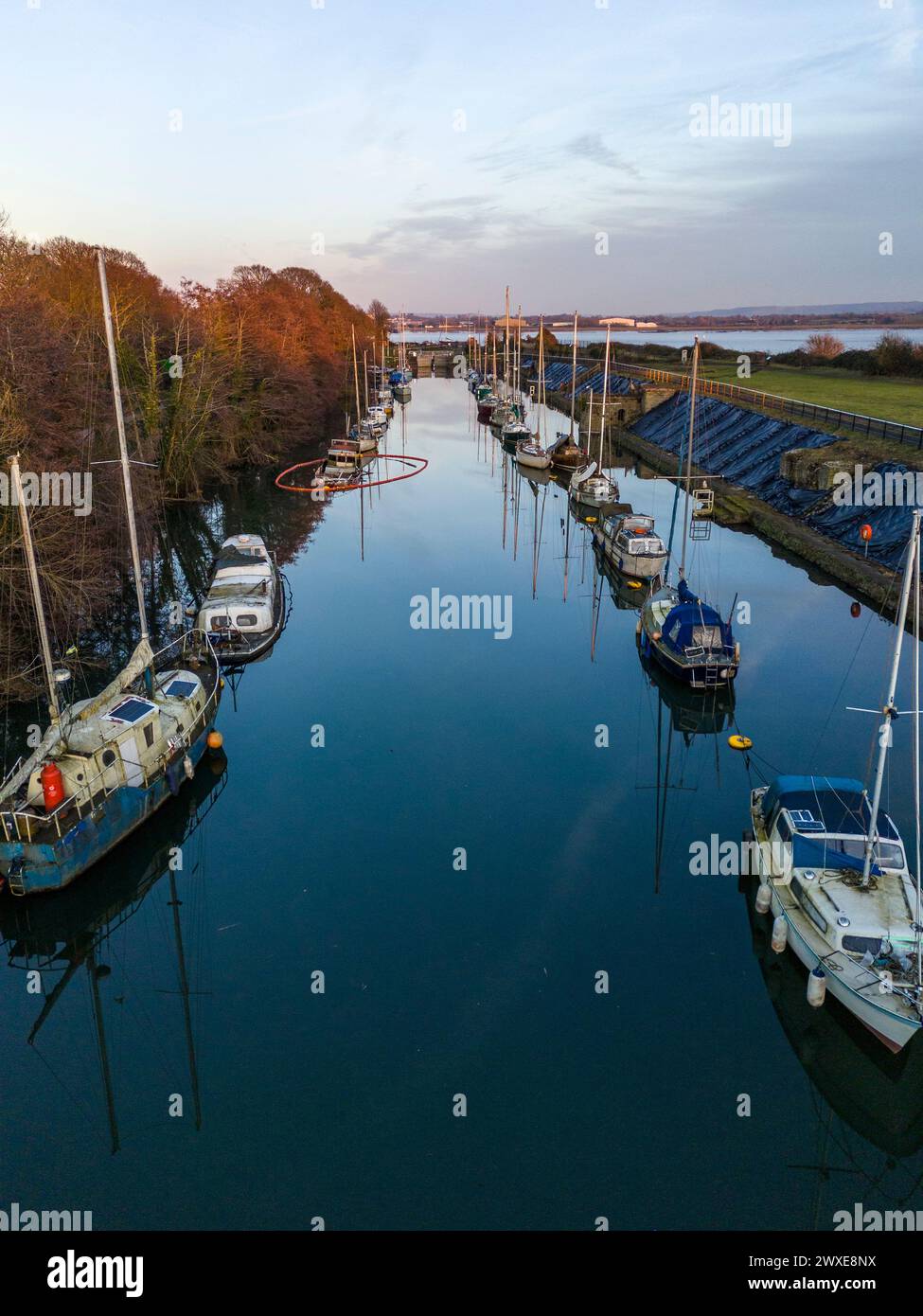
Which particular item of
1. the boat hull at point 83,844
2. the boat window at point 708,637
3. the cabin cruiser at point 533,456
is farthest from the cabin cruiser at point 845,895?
the cabin cruiser at point 533,456

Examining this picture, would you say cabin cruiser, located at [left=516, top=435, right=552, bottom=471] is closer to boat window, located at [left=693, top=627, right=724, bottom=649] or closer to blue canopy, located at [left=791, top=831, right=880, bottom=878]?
boat window, located at [left=693, top=627, right=724, bottom=649]

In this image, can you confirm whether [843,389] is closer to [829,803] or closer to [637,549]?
[637,549]

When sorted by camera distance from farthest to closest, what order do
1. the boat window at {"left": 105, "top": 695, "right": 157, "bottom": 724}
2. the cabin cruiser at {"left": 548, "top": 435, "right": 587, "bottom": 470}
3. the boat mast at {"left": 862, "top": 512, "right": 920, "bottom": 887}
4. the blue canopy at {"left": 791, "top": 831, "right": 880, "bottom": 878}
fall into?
the cabin cruiser at {"left": 548, "top": 435, "right": 587, "bottom": 470}, the boat window at {"left": 105, "top": 695, "right": 157, "bottom": 724}, the blue canopy at {"left": 791, "top": 831, "right": 880, "bottom": 878}, the boat mast at {"left": 862, "top": 512, "right": 920, "bottom": 887}

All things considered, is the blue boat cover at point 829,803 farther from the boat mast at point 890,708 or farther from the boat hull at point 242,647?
the boat hull at point 242,647

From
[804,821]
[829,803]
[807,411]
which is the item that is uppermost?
[807,411]

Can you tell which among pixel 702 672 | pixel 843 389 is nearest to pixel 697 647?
pixel 702 672

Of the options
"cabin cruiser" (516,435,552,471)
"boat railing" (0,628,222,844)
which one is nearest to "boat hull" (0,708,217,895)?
"boat railing" (0,628,222,844)

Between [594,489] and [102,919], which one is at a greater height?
[594,489]
